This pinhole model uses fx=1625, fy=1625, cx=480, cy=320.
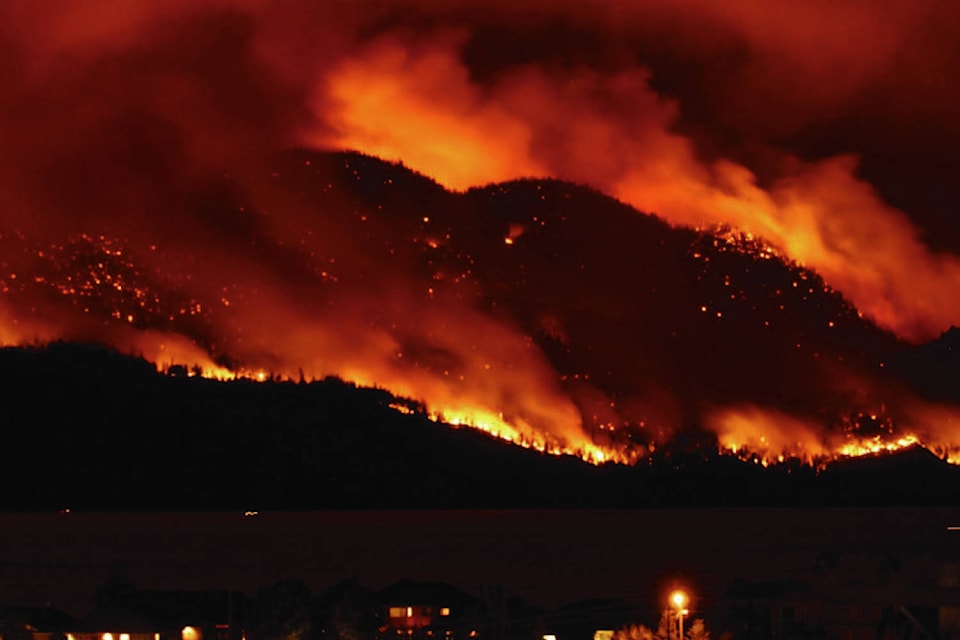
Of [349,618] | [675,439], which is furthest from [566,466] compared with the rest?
[349,618]

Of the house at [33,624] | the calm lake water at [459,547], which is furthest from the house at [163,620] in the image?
the calm lake water at [459,547]

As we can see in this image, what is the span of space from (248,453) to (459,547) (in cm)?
2119

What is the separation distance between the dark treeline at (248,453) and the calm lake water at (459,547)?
2164mm

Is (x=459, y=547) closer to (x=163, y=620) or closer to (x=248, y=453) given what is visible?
(x=248, y=453)

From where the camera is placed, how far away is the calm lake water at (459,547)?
77312 millimetres

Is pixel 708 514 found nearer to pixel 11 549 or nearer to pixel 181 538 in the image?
pixel 181 538

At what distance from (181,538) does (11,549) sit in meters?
13.4

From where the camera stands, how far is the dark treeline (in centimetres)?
11469

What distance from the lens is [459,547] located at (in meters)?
105

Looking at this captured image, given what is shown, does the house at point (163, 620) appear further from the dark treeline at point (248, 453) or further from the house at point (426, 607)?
the dark treeline at point (248, 453)

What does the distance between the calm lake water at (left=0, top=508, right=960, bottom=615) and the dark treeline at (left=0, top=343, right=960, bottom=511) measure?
7.10 ft

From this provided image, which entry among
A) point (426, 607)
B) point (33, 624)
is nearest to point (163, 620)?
point (33, 624)

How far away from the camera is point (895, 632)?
25188 millimetres

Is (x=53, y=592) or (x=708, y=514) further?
(x=708, y=514)
